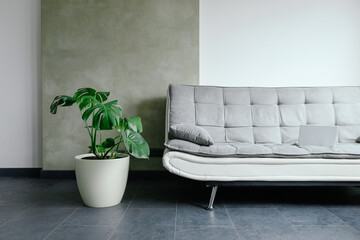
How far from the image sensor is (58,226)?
1497 millimetres

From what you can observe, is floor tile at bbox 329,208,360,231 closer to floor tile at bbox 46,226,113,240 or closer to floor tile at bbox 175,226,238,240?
floor tile at bbox 175,226,238,240

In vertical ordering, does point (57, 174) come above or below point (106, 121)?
below

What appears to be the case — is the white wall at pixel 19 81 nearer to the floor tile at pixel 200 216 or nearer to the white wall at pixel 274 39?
the white wall at pixel 274 39

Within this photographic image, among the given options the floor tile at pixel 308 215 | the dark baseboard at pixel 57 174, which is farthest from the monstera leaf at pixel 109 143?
the floor tile at pixel 308 215

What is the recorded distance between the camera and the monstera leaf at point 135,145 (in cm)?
172

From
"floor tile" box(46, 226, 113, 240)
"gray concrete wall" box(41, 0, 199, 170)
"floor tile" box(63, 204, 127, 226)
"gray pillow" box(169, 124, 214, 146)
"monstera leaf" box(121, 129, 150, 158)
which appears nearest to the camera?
"floor tile" box(46, 226, 113, 240)

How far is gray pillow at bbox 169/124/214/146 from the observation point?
6.06 ft

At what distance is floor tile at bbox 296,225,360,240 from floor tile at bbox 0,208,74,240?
1.43 m

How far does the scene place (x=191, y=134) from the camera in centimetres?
187

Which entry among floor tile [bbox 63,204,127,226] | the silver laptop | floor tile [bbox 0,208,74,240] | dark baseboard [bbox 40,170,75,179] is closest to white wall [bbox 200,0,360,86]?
the silver laptop

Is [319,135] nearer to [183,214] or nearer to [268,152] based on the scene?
[268,152]

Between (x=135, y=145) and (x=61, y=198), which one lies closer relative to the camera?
(x=135, y=145)

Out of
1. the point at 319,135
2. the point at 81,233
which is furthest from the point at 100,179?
the point at 319,135

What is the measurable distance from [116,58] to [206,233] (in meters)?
1.96
